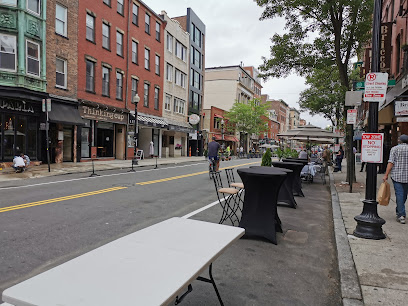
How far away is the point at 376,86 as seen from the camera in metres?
5.68

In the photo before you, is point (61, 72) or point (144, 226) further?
point (61, 72)

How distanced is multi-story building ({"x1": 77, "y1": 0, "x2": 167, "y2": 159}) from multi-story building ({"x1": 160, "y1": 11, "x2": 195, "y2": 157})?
140 cm

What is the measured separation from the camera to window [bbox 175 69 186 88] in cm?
3550

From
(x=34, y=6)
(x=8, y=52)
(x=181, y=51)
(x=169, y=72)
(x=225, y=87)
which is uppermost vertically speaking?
(x=225, y=87)

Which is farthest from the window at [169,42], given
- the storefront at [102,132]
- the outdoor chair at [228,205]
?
the outdoor chair at [228,205]

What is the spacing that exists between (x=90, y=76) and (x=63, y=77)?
2612 mm

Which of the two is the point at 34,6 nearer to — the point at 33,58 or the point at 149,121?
the point at 33,58

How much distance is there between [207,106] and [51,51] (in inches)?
1753

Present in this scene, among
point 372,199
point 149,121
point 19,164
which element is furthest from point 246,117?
point 372,199

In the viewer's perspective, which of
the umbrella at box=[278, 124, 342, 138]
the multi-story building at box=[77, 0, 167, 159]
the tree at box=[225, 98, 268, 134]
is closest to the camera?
the umbrella at box=[278, 124, 342, 138]

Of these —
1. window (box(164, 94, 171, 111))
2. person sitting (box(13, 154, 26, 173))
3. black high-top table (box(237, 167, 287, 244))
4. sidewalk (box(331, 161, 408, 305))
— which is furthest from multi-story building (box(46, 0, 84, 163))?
sidewalk (box(331, 161, 408, 305))

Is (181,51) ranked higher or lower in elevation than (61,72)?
higher

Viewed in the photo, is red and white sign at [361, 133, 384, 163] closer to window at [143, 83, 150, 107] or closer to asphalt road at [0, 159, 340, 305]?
asphalt road at [0, 159, 340, 305]

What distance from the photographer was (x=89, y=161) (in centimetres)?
2167
